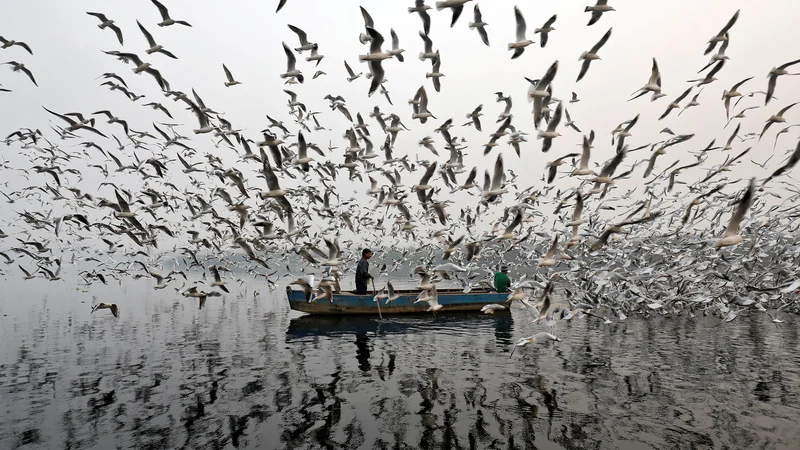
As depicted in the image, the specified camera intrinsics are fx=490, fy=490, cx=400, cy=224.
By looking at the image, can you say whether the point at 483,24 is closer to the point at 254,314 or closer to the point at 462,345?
the point at 462,345

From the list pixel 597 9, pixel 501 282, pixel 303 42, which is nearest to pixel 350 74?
pixel 303 42

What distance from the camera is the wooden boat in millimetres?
25952

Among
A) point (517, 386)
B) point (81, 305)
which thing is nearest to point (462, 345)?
point (517, 386)

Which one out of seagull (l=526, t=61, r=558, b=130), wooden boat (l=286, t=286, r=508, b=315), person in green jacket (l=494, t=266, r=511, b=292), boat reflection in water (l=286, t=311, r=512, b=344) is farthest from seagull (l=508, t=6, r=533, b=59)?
person in green jacket (l=494, t=266, r=511, b=292)

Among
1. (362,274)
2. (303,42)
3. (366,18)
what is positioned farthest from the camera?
(362,274)

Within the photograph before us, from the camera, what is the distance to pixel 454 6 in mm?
10547

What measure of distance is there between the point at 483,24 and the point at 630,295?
63.5 ft

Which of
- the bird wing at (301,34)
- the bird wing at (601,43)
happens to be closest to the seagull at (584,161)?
the bird wing at (601,43)

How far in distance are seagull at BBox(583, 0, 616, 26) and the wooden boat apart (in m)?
17.8

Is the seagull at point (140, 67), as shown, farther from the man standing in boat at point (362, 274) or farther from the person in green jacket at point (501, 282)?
the person in green jacket at point (501, 282)

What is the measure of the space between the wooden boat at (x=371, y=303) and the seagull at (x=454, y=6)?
1748 cm

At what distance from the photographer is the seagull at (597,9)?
11.0 m

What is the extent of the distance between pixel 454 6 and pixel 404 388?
30.7ft

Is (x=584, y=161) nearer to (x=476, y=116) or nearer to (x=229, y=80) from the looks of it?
(x=476, y=116)
